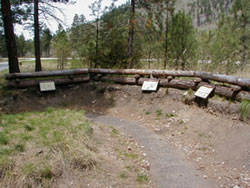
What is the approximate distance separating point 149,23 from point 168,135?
6.92m

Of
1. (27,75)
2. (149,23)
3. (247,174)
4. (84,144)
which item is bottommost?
(247,174)

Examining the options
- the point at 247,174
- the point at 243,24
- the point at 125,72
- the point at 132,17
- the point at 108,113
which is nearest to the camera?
the point at 247,174

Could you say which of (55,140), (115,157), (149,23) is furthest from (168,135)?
(149,23)

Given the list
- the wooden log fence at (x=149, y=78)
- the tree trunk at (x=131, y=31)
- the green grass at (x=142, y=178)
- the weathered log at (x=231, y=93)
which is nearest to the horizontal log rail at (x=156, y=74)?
the wooden log fence at (x=149, y=78)

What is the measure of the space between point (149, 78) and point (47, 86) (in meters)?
4.01

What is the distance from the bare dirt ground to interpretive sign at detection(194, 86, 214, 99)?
238mm

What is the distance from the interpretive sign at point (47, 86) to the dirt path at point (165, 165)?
3751 millimetres

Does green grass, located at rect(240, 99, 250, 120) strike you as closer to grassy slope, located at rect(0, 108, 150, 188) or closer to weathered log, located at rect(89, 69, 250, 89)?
weathered log, located at rect(89, 69, 250, 89)

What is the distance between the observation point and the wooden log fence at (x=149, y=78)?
5.65 meters

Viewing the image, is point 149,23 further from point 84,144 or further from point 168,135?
point 84,144

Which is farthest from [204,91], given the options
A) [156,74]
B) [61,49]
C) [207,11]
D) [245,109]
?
[207,11]

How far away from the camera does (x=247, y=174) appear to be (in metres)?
3.62

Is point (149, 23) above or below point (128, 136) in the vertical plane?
above

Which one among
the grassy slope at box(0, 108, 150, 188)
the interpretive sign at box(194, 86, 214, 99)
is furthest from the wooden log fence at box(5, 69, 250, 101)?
the grassy slope at box(0, 108, 150, 188)
